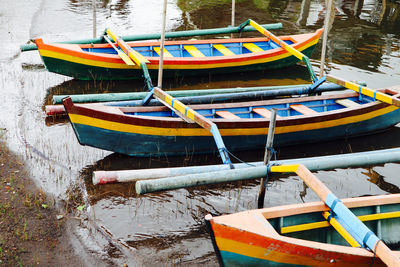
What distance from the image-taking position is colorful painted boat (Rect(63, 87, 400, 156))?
7.66 m

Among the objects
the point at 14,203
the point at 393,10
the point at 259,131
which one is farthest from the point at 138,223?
the point at 393,10

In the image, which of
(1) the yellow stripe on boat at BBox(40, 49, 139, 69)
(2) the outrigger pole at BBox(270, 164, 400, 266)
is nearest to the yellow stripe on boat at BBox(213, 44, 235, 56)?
(1) the yellow stripe on boat at BBox(40, 49, 139, 69)

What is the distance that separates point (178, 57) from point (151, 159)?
4159 mm

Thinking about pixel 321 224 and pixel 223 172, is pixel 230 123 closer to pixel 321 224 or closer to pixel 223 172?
pixel 223 172

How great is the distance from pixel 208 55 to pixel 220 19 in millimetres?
6310

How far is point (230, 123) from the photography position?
8211mm

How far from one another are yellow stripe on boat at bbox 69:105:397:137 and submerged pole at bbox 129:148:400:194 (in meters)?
1.67

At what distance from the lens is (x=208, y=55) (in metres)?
12.7

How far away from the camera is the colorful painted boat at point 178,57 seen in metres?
11.1

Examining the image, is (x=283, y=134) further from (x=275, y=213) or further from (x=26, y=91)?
(x=26, y=91)

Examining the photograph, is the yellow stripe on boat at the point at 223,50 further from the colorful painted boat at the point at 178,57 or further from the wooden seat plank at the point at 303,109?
the wooden seat plank at the point at 303,109

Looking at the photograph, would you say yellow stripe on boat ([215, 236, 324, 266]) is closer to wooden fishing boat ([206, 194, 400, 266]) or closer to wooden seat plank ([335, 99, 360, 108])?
wooden fishing boat ([206, 194, 400, 266])

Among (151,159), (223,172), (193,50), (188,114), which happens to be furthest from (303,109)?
(193,50)

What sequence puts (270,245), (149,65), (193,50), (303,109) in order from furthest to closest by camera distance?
(193,50) → (149,65) → (303,109) → (270,245)
